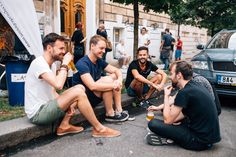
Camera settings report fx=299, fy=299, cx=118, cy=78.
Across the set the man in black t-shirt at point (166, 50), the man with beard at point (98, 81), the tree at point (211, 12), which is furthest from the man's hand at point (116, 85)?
the tree at point (211, 12)

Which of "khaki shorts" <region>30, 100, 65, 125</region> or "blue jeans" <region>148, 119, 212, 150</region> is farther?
"khaki shorts" <region>30, 100, 65, 125</region>

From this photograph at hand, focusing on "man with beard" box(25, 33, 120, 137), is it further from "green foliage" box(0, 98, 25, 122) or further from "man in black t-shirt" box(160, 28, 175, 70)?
"man in black t-shirt" box(160, 28, 175, 70)

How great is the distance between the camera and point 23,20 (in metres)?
6.43

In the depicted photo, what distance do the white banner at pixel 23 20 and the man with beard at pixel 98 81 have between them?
1.90 m

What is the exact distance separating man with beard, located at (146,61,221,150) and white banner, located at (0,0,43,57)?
3.53 m

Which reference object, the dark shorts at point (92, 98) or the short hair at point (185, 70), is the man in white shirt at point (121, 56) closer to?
the dark shorts at point (92, 98)

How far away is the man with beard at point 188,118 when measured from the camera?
3715 mm

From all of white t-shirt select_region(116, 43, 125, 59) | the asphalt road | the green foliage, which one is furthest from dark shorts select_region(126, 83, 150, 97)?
white t-shirt select_region(116, 43, 125, 59)

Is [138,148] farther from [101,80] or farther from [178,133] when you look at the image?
[101,80]

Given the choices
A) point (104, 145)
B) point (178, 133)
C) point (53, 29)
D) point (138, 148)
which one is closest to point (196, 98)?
point (178, 133)

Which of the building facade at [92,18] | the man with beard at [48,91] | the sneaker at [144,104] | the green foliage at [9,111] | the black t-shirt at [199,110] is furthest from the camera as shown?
the building facade at [92,18]

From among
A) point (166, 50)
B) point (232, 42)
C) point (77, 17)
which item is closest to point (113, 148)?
point (232, 42)

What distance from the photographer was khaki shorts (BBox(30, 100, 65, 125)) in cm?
402

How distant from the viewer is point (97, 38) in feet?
16.3
